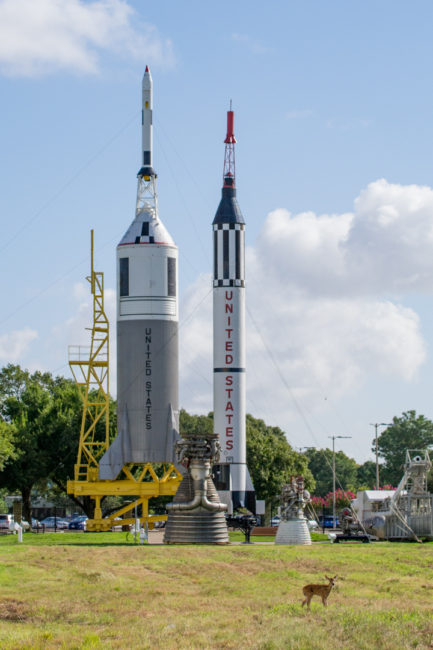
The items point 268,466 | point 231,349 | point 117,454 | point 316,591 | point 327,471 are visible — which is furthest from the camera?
point 327,471

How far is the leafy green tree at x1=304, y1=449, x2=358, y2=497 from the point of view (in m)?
148

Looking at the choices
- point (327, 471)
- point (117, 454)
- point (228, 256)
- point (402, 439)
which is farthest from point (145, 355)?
point (327, 471)

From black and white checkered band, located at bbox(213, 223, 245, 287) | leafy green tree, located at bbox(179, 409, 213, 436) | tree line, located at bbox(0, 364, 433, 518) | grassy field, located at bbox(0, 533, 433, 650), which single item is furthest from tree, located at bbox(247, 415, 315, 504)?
grassy field, located at bbox(0, 533, 433, 650)

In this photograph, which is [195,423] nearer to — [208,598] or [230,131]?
[230,131]

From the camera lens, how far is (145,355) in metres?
60.9

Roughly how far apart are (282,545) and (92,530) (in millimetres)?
16650

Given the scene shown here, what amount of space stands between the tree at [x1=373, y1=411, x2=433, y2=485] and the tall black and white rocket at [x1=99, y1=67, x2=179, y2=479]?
75.4 metres

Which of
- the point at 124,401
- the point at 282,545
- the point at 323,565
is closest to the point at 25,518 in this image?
the point at 124,401

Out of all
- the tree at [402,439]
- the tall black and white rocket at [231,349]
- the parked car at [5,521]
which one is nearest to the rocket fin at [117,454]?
the tall black and white rocket at [231,349]

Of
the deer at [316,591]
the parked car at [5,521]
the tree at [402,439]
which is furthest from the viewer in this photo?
the tree at [402,439]

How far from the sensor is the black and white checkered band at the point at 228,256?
65875mm

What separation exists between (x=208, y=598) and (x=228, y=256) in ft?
122

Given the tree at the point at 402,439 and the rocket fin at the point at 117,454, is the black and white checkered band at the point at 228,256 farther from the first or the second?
the tree at the point at 402,439

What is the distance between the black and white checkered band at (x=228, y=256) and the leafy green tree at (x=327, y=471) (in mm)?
79898
